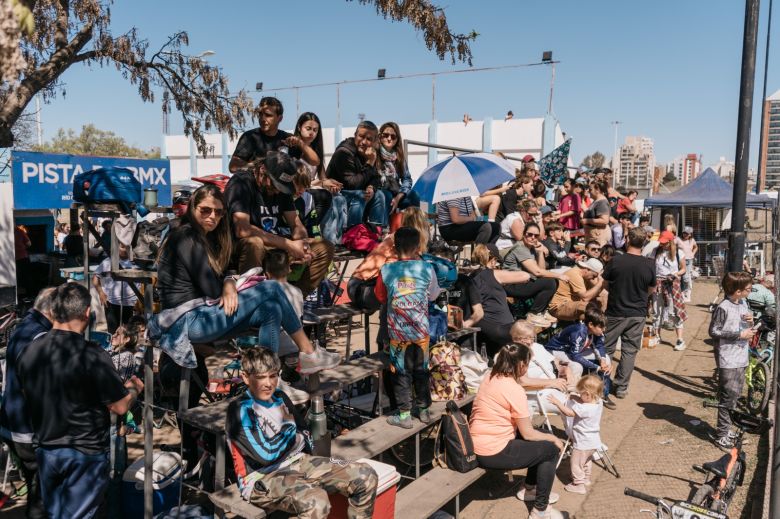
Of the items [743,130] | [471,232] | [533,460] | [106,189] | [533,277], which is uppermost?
[743,130]

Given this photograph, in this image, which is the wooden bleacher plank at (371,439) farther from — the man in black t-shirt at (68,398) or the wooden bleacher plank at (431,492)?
the man in black t-shirt at (68,398)

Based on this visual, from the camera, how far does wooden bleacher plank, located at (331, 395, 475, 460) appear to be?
14.7 ft

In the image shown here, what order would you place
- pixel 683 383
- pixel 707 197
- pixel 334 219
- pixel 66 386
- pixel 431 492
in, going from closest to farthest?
pixel 66 386 < pixel 431 492 < pixel 334 219 < pixel 683 383 < pixel 707 197

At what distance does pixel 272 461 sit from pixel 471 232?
14.7 feet

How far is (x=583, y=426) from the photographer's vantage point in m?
5.79

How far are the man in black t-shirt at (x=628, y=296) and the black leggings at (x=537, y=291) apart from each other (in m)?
0.86

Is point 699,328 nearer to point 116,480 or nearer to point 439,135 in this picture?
point 116,480

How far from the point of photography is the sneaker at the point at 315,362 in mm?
4320

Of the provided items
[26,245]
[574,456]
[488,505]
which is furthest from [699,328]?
[26,245]

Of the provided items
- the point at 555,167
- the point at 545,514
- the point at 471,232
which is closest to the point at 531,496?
the point at 545,514

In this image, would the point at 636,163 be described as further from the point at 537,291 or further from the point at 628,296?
the point at 537,291

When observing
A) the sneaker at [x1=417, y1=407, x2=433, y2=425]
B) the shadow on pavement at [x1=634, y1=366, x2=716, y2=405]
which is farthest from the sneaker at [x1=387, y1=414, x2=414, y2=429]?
the shadow on pavement at [x1=634, y1=366, x2=716, y2=405]

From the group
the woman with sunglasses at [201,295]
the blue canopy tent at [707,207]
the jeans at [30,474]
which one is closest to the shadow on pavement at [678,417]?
the woman with sunglasses at [201,295]

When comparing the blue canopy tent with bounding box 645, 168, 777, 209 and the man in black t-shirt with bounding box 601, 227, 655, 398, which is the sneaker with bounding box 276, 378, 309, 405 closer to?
the man in black t-shirt with bounding box 601, 227, 655, 398
